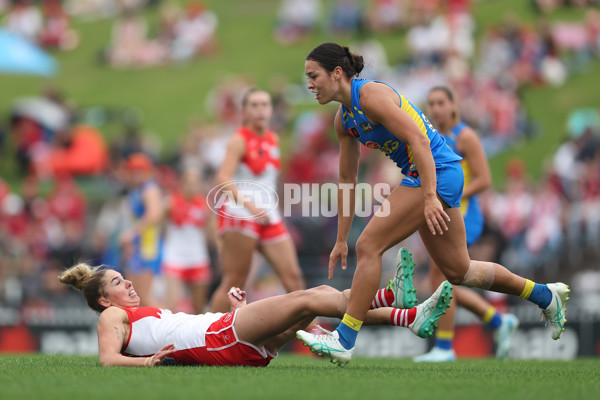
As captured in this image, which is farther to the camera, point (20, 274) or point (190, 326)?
point (20, 274)

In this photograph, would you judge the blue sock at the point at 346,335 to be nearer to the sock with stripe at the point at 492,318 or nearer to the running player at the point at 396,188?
the running player at the point at 396,188

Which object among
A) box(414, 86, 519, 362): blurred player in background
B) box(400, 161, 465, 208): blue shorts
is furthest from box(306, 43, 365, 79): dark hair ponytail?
box(414, 86, 519, 362): blurred player in background

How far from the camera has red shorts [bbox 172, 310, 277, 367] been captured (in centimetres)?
591

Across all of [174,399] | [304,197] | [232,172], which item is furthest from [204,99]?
[174,399]

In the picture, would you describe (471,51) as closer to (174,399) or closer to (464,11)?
(464,11)

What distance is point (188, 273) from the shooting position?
11930mm

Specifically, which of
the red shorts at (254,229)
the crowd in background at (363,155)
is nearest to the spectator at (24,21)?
the crowd in background at (363,155)

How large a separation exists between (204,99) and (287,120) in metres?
5.22

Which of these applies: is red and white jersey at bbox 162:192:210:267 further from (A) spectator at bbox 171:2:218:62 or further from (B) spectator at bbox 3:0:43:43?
(B) spectator at bbox 3:0:43:43

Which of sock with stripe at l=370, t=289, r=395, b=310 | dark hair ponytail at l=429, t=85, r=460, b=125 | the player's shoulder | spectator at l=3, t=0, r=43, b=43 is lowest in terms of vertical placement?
the player's shoulder

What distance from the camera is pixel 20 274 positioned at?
15242mm

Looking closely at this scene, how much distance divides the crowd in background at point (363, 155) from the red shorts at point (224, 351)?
247 inches

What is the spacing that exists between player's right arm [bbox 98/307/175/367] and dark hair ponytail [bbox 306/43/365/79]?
86.7 inches

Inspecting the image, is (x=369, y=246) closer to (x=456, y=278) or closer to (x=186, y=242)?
(x=456, y=278)
